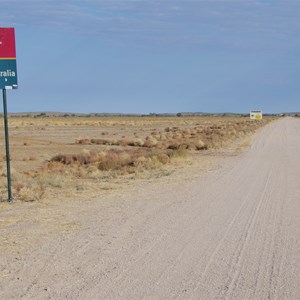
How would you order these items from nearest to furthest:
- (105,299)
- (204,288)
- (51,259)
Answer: (105,299) < (204,288) < (51,259)

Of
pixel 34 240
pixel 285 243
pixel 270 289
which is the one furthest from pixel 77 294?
pixel 285 243

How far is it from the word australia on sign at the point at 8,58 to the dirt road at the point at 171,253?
332cm

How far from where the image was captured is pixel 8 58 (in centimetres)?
1334

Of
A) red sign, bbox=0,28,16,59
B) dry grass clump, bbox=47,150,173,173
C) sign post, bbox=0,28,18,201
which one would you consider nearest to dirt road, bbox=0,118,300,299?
sign post, bbox=0,28,18,201

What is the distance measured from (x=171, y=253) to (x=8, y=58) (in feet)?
22.8

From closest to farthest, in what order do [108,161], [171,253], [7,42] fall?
[171,253], [7,42], [108,161]

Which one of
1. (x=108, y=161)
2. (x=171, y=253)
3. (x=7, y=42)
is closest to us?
(x=171, y=253)

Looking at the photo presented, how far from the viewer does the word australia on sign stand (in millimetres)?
13289

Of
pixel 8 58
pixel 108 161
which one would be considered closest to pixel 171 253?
pixel 8 58

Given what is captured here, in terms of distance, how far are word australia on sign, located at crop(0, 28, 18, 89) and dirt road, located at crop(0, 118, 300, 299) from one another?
332 centimetres

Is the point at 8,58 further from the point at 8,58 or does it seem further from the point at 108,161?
the point at 108,161

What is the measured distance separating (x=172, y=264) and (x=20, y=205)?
21.8 ft

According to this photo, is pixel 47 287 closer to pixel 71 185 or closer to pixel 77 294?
pixel 77 294

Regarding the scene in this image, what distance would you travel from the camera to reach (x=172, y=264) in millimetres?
8047
